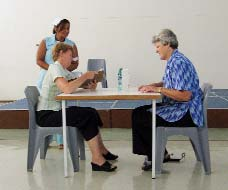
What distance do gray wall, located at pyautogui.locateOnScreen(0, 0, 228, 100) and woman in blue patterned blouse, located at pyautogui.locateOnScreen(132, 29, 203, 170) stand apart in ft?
13.6

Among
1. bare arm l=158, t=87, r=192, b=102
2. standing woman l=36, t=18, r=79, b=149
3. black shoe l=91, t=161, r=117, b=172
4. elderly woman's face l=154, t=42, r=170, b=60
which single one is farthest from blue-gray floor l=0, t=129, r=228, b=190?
elderly woman's face l=154, t=42, r=170, b=60

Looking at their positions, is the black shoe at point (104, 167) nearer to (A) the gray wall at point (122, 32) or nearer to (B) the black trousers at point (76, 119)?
(B) the black trousers at point (76, 119)

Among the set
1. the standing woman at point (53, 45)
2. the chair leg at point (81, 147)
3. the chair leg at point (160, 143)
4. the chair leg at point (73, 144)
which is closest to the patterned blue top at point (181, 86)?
the chair leg at point (160, 143)

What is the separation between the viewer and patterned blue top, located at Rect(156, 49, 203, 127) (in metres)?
2.89

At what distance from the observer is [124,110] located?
4832 mm

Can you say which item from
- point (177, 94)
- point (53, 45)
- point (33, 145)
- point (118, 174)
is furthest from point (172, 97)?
A: point (53, 45)

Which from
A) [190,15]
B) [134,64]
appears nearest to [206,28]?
[190,15]

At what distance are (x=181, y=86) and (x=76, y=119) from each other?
32.8 inches

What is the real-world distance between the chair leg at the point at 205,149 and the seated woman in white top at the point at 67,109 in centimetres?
71

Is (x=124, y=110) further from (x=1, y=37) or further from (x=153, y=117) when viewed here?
(x=1, y=37)

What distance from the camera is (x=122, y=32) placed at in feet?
23.6

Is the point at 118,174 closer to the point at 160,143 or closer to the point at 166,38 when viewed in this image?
the point at 160,143

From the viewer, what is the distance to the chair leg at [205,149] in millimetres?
3041

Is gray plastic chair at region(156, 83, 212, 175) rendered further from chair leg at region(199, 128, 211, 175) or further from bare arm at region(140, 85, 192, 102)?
bare arm at region(140, 85, 192, 102)
